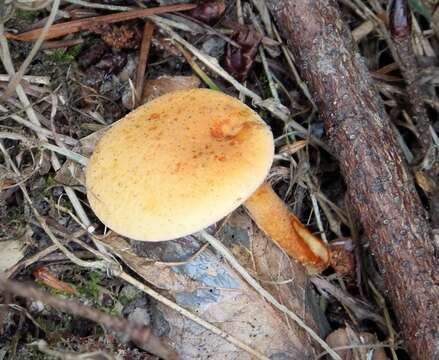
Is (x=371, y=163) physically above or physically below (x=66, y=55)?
below

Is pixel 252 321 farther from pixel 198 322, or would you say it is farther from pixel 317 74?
pixel 317 74

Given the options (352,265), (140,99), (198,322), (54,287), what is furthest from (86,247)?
(352,265)

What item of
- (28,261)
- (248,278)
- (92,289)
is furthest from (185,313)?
(28,261)

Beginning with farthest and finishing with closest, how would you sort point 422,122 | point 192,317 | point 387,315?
point 422,122, point 387,315, point 192,317

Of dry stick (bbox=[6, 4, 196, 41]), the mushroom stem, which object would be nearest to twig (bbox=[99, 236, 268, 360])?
the mushroom stem

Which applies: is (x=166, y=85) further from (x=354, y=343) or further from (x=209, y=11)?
(x=354, y=343)

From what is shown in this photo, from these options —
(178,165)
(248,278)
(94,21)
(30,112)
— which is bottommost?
(248,278)

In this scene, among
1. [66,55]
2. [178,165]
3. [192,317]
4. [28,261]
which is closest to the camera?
[178,165]
